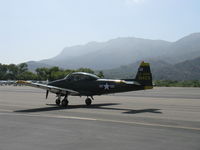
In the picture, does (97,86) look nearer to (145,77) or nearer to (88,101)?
(88,101)

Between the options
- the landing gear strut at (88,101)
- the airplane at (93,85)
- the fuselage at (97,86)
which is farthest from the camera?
the landing gear strut at (88,101)

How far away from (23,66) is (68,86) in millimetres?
161235

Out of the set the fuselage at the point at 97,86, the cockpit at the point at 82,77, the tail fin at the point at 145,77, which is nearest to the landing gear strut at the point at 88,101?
the fuselage at the point at 97,86

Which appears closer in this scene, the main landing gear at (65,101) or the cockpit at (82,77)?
the main landing gear at (65,101)

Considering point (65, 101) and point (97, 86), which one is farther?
point (97, 86)

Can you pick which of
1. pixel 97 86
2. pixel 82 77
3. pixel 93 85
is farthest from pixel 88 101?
pixel 82 77

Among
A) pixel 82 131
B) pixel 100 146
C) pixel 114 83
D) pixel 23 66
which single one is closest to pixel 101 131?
pixel 82 131

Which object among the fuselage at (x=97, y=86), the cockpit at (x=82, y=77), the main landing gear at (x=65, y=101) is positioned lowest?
the main landing gear at (x=65, y=101)

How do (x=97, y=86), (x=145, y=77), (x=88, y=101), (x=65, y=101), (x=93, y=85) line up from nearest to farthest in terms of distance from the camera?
1. (x=145, y=77)
2. (x=65, y=101)
3. (x=97, y=86)
4. (x=93, y=85)
5. (x=88, y=101)

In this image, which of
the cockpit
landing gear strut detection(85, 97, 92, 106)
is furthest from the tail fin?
landing gear strut detection(85, 97, 92, 106)

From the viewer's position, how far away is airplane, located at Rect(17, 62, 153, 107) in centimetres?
2178

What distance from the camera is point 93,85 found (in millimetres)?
23344

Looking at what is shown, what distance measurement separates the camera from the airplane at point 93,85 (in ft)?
71.5

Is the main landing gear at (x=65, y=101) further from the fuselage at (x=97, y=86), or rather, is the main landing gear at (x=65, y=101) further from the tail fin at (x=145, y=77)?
the tail fin at (x=145, y=77)
